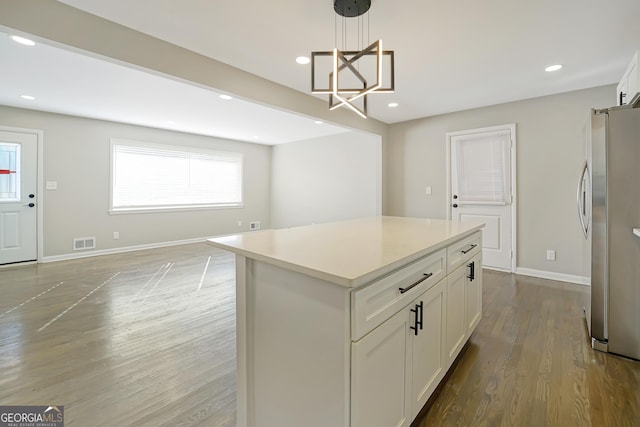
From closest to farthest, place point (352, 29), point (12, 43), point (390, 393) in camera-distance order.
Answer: point (390, 393), point (352, 29), point (12, 43)

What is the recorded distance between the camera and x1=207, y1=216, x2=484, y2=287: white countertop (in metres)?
0.97

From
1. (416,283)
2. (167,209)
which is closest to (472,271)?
(416,283)

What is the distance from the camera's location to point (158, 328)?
7.94 ft

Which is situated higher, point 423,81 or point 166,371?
point 423,81

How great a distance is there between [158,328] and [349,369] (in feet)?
6.99

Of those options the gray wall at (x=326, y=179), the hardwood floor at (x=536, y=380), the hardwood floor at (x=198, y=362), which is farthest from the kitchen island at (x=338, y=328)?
the gray wall at (x=326, y=179)

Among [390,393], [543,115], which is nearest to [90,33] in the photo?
[390,393]

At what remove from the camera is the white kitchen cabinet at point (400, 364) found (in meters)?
0.98

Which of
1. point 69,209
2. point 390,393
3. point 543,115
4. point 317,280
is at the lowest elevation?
point 390,393

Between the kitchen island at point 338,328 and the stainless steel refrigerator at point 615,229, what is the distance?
4.64 feet

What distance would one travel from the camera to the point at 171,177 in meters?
6.19

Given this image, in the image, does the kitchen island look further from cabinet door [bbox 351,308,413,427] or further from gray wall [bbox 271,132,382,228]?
gray wall [bbox 271,132,382,228]

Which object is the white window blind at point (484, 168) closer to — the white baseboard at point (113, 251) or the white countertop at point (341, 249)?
the white countertop at point (341, 249)

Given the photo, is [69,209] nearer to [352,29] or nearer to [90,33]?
[90,33]
